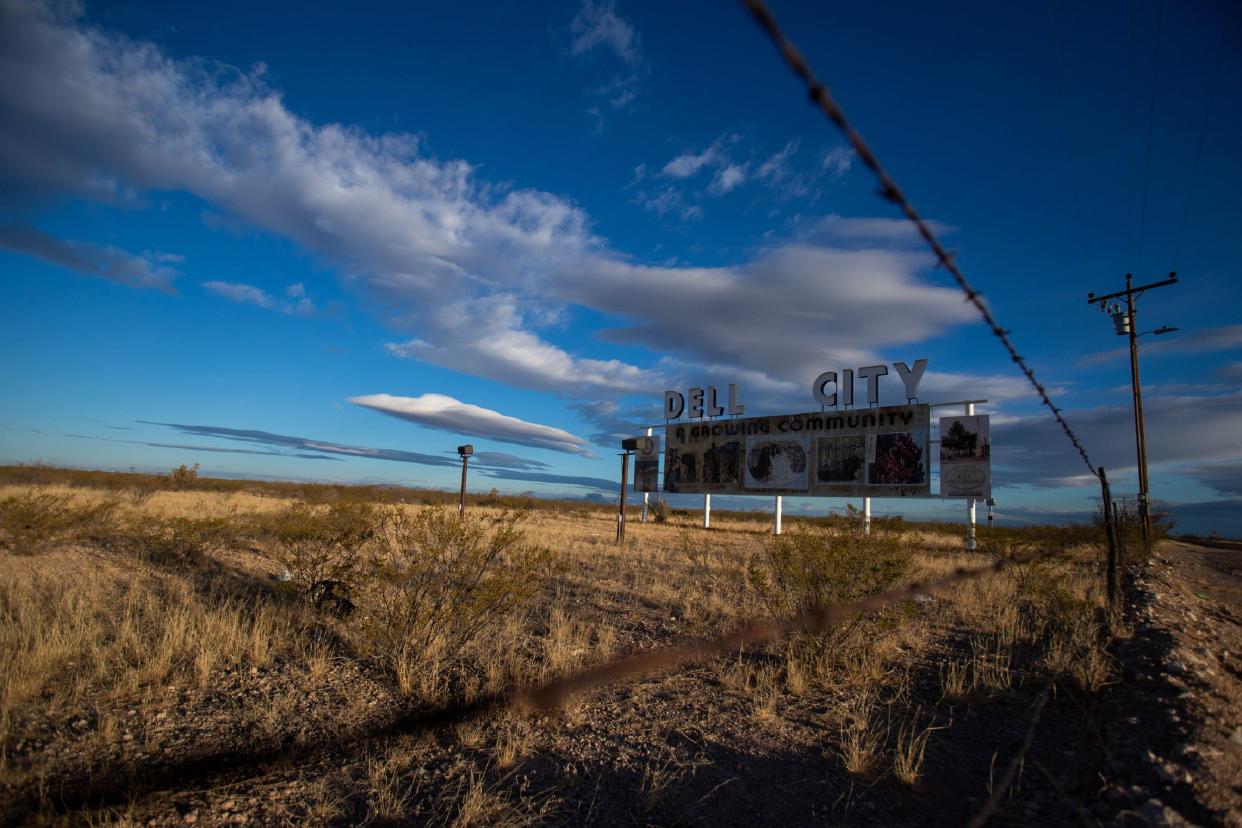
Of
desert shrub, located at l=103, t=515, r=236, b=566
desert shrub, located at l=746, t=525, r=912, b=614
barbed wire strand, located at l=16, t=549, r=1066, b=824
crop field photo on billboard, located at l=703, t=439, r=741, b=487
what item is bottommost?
barbed wire strand, located at l=16, t=549, r=1066, b=824

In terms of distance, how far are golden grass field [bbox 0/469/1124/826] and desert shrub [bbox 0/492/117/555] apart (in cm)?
86

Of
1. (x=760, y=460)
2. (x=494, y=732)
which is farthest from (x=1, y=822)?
(x=760, y=460)

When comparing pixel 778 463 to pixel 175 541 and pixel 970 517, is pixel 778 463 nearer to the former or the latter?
pixel 970 517

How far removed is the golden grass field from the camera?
11.7 feet

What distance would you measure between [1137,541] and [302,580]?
20.3 m

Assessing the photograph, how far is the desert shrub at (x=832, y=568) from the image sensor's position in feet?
23.2

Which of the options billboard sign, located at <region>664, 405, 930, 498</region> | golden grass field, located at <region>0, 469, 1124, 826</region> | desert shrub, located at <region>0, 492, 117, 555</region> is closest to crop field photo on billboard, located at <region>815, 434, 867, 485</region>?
billboard sign, located at <region>664, 405, 930, 498</region>

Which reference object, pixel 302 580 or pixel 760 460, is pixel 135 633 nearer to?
pixel 302 580

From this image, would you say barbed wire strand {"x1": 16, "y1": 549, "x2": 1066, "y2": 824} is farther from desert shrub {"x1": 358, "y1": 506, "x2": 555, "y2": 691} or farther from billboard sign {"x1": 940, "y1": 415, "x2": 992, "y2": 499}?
billboard sign {"x1": 940, "y1": 415, "x2": 992, "y2": 499}

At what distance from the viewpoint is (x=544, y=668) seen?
19.0 feet

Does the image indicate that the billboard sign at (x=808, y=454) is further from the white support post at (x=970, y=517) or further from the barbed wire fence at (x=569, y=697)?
the barbed wire fence at (x=569, y=697)

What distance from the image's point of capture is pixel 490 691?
523cm

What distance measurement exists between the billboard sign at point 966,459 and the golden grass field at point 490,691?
51.2 ft

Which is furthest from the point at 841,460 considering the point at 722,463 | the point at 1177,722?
the point at 1177,722
